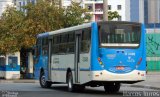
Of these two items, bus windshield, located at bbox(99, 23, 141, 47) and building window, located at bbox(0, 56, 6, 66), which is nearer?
bus windshield, located at bbox(99, 23, 141, 47)

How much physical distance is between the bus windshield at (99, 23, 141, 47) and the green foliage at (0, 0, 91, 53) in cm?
2120

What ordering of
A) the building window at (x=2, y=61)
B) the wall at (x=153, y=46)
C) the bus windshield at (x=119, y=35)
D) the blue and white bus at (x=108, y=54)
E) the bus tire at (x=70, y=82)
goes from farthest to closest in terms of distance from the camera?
the wall at (x=153, y=46) < the building window at (x=2, y=61) < the bus tire at (x=70, y=82) < the bus windshield at (x=119, y=35) < the blue and white bus at (x=108, y=54)

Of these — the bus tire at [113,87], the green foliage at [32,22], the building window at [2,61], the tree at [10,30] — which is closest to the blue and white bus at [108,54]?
the bus tire at [113,87]

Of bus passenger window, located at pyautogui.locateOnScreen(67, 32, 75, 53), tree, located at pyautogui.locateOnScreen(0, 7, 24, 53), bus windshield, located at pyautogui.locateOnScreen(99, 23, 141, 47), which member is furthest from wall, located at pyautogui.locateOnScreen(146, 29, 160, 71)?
bus windshield, located at pyautogui.locateOnScreen(99, 23, 141, 47)

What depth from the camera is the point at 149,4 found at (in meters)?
184

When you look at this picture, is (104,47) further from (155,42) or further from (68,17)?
(155,42)

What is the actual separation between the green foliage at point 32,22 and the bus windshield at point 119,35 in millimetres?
21204

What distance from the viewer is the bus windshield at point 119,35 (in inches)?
894

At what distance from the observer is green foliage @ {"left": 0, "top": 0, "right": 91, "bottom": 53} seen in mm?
43969

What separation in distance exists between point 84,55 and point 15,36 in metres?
21.9

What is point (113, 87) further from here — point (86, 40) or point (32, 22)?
point (32, 22)

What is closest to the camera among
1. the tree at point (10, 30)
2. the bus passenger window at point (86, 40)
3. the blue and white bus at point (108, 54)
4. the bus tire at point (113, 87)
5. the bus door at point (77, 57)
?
the blue and white bus at point (108, 54)

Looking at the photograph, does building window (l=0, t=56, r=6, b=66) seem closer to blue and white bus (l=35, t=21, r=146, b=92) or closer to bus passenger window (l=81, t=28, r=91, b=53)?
blue and white bus (l=35, t=21, r=146, b=92)

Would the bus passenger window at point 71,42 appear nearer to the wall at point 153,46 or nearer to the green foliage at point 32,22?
the green foliage at point 32,22
